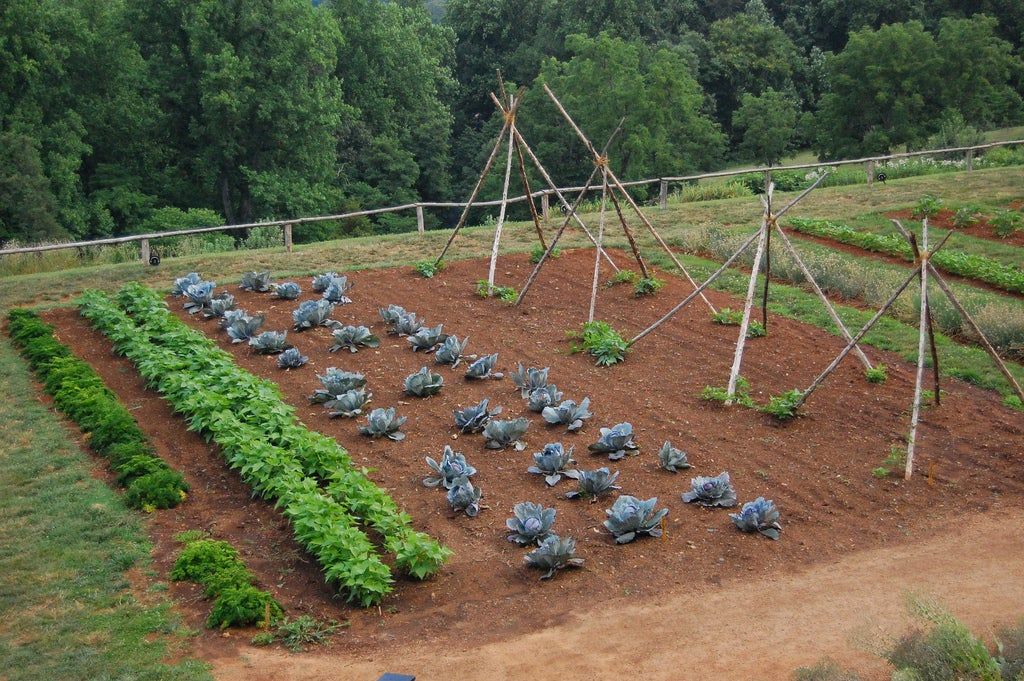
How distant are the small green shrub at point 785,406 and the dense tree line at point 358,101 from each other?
81.2 ft

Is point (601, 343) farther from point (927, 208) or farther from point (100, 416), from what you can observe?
point (927, 208)

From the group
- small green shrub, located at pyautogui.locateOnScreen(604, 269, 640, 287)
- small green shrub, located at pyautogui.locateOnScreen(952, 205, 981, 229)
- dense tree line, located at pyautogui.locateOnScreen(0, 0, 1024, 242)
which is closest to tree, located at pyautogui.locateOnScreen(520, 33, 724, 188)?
dense tree line, located at pyautogui.locateOnScreen(0, 0, 1024, 242)

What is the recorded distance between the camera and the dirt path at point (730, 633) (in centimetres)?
794

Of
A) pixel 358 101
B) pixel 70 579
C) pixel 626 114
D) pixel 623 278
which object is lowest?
pixel 70 579

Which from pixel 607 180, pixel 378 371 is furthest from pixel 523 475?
pixel 607 180

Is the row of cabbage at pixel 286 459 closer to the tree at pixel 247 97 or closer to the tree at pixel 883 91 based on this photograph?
the tree at pixel 247 97

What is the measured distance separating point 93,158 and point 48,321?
2576 cm

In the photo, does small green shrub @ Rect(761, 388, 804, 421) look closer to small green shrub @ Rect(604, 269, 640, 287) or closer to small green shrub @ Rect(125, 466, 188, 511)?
small green shrub @ Rect(604, 269, 640, 287)

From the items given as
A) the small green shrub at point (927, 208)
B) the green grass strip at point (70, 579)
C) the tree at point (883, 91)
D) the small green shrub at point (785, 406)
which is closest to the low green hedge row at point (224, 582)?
the green grass strip at point (70, 579)

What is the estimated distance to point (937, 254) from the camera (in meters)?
19.3

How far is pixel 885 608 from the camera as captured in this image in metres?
8.55

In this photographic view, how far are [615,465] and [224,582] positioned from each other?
162 inches

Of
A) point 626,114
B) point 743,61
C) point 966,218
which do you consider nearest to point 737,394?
point 966,218

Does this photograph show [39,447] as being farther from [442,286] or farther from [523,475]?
[442,286]
